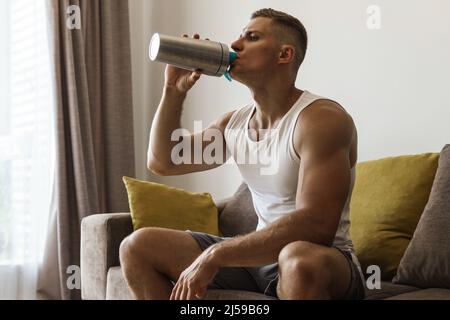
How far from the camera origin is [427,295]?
1753mm

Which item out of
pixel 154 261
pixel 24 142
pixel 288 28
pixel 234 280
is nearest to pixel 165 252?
pixel 154 261

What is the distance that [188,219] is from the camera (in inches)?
99.0

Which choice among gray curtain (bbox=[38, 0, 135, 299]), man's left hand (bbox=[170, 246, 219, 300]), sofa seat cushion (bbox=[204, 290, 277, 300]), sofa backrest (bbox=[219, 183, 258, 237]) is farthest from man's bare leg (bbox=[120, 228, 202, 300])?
gray curtain (bbox=[38, 0, 135, 299])

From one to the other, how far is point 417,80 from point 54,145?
1.78m

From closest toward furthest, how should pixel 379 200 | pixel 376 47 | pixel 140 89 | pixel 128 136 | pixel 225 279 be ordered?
pixel 225 279, pixel 379 200, pixel 376 47, pixel 128 136, pixel 140 89

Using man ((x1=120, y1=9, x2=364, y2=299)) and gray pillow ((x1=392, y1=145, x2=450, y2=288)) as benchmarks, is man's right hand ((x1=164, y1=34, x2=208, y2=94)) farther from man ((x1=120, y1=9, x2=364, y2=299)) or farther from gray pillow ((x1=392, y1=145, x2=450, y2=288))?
gray pillow ((x1=392, y1=145, x2=450, y2=288))

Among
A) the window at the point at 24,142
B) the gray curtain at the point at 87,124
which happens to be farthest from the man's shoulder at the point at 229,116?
the window at the point at 24,142

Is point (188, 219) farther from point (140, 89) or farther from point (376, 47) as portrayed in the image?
point (140, 89)

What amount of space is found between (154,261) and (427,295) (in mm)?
711

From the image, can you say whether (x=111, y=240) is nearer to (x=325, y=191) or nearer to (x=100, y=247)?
(x=100, y=247)

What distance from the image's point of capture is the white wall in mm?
2361

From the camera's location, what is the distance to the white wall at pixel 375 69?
236cm

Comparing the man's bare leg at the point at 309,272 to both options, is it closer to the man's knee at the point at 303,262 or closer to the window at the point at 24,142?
the man's knee at the point at 303,262

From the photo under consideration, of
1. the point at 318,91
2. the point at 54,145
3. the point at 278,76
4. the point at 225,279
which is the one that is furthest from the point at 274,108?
the point at 54,145
